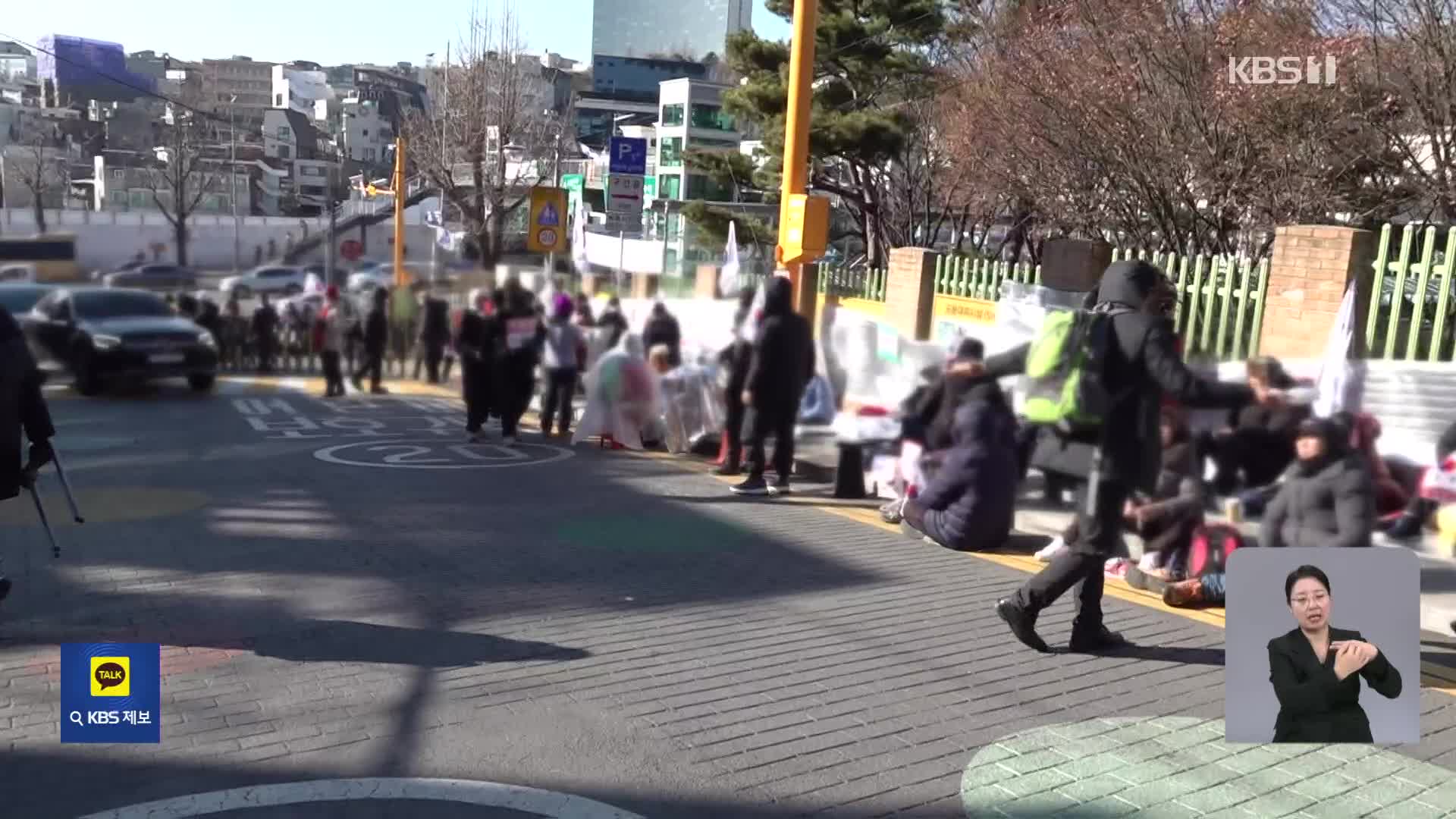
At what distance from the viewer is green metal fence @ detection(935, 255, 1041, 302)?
39.3 ft

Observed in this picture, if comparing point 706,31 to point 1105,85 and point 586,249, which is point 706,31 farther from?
point 1105,85

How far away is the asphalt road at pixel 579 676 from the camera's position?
3918mm

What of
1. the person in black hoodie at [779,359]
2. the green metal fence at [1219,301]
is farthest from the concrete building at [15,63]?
the green metal fence at [1219,301]

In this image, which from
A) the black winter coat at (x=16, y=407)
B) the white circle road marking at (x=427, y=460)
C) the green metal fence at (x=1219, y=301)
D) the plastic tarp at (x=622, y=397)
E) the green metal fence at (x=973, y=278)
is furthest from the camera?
the green metal fence at (x=973, y=278)

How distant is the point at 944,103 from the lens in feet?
75.9

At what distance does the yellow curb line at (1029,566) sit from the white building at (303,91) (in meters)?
3.37

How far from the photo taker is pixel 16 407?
14.0 ft

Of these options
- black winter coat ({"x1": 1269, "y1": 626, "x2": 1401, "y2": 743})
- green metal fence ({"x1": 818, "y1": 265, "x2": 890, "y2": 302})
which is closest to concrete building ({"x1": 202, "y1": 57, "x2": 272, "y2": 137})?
black winter coat ({"x1": 1269, "y1": 626, "x2": 1401, "y2": 743})

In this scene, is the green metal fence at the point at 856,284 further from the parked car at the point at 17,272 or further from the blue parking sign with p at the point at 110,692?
the parked car at the point at 17,272

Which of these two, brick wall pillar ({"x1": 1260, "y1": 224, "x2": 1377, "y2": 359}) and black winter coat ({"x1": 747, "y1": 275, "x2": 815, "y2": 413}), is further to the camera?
brick wall pillar ({"x1": 1260, "y1": 224, "x2": 1377, "y2": 359})

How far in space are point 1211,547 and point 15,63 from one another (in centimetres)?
505

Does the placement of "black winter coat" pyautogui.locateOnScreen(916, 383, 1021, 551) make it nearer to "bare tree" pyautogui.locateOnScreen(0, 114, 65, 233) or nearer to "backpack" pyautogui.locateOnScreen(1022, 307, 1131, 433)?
"backpack" pyautogui.locateOnScreen(1022, 307, 1131, 433)

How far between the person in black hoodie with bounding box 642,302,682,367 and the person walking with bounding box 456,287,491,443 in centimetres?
70

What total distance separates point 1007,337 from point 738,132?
23254 millimetres
